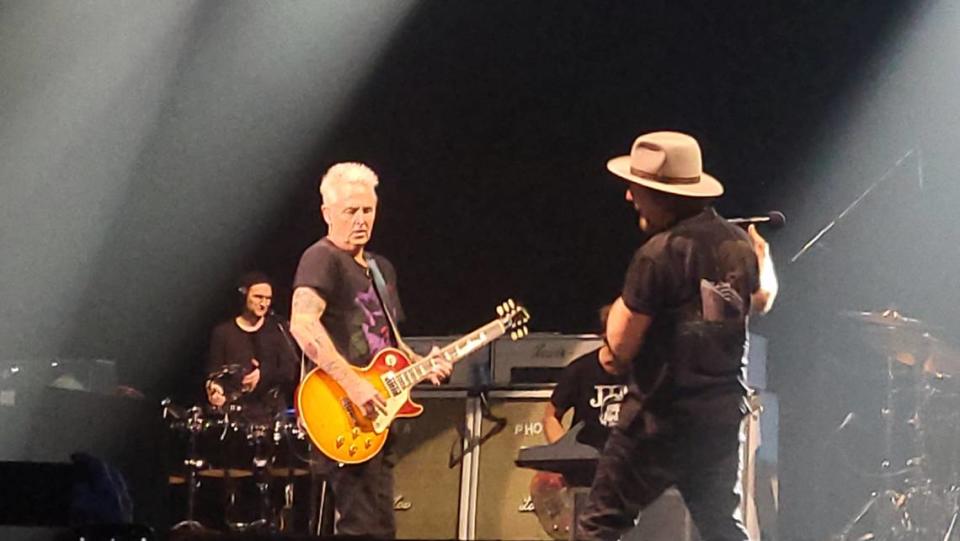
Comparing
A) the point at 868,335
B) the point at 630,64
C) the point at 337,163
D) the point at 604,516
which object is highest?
the point at 630,64

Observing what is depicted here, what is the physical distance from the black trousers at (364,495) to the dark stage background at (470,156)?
389mm

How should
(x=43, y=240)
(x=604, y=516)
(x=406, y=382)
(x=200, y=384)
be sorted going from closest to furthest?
(x=604, y=516), (x=406, y=382), (x=200, y=384), (x=43, y=240)

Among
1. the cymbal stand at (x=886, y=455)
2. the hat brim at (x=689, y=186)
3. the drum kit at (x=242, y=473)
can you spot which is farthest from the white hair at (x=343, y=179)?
the cymbal stand at (x=886, y=455)

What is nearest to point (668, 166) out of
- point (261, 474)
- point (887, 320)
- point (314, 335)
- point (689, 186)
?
point (689, 186)

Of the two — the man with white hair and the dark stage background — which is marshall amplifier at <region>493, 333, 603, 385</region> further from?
the man with white hair

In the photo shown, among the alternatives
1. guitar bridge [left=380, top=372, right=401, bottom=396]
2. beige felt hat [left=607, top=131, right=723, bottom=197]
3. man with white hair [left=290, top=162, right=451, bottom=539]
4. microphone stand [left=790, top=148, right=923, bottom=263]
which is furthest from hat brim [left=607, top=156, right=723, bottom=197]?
guitar bridge [left=380, top=372, right=401, bottom=396]

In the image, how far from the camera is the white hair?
12.2 ft

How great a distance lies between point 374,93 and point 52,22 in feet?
3.50

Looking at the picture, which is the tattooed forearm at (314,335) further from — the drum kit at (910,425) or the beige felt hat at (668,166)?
the drum kit at (910,425)

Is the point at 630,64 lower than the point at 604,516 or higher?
higher

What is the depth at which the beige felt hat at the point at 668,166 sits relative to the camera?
3.40 m

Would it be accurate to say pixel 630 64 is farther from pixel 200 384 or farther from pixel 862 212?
pixel 200 384

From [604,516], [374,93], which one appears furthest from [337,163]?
[604,516]

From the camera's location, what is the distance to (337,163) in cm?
377
